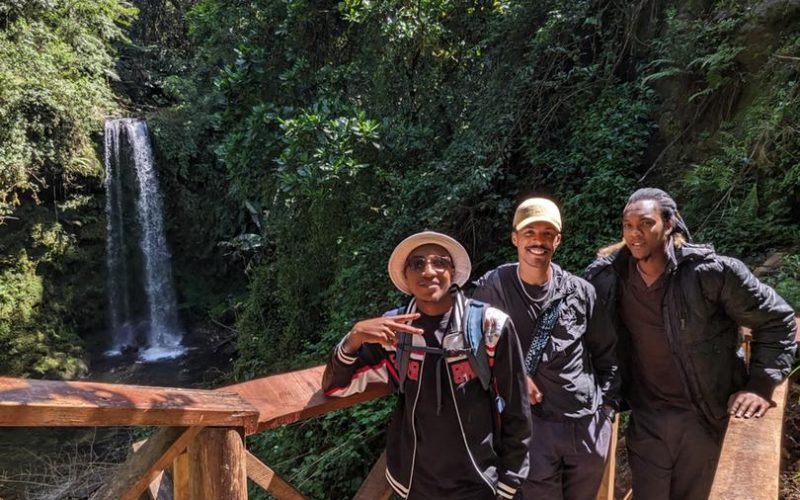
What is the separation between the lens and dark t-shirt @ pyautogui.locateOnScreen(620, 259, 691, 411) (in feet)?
6.76

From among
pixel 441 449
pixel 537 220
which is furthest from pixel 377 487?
pixel 537 220

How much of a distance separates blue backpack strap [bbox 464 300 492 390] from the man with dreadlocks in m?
0.76

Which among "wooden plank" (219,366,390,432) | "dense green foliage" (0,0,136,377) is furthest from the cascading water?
"wooden plank" (219,366,390,432)

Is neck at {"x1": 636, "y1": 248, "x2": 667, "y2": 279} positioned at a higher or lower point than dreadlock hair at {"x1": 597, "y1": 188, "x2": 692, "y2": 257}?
lower

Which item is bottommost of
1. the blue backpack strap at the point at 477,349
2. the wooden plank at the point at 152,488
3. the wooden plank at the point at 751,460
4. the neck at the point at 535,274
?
the wooden plank at the point at 152,488

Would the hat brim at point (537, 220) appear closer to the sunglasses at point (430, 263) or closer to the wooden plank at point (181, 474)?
the sunglasses at point (430, 263)

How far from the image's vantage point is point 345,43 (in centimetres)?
817

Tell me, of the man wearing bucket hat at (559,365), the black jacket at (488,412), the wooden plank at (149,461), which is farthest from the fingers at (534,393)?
the wooden plank at (149,461)

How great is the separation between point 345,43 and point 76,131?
33.0 feet

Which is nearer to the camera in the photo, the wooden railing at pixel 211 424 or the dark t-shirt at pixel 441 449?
the wooden railing at pixel 211 424

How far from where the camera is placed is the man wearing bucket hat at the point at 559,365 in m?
1.94

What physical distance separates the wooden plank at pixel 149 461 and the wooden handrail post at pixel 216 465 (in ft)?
0.13

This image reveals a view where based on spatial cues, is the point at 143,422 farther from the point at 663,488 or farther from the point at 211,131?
the point at 211,131

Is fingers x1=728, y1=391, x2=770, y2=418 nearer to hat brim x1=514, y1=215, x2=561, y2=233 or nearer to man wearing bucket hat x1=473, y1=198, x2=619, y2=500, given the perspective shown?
man wearing bucket hat x1=473, y1=198, x2=619, y2=500
